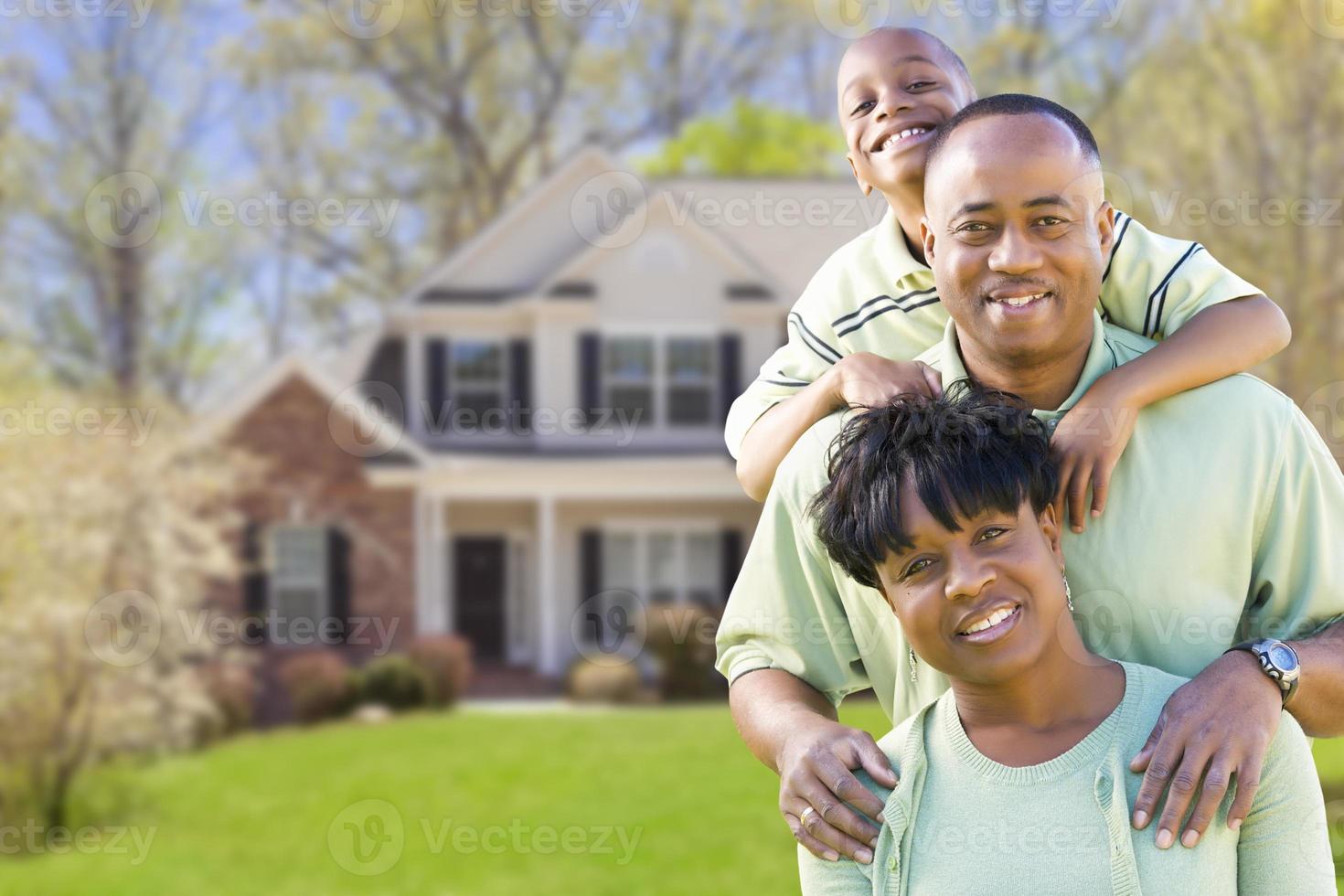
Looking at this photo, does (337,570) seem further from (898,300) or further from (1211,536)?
(1211,536)

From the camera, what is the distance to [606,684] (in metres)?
19.1

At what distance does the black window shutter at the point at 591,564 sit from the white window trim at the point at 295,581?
362cm

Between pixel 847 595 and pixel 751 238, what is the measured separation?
20965 mm

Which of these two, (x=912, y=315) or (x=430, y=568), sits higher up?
(x=912, y=315)

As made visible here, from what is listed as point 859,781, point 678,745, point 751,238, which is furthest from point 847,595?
point 751,238

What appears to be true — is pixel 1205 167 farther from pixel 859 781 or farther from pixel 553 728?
pixel 859 781

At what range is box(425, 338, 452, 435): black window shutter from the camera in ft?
72.5

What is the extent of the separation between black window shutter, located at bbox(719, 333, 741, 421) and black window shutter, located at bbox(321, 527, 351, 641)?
18.4 ft

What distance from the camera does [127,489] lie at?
15688 mm

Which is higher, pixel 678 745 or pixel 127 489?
pixel 127 489

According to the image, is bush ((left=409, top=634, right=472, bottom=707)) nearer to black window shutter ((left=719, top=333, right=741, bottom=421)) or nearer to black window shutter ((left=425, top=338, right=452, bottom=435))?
black window shutter ((left=425, top=338, right=452, bottom=435))

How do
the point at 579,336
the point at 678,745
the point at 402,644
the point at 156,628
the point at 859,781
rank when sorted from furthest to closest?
1. the point at 579,336
2. the point at 402,644
3. the point at 156,628
4. the point at 678,745
5. the point at 859,781

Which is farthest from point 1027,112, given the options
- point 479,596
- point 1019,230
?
point 479,596

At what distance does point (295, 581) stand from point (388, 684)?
10.2 feet
